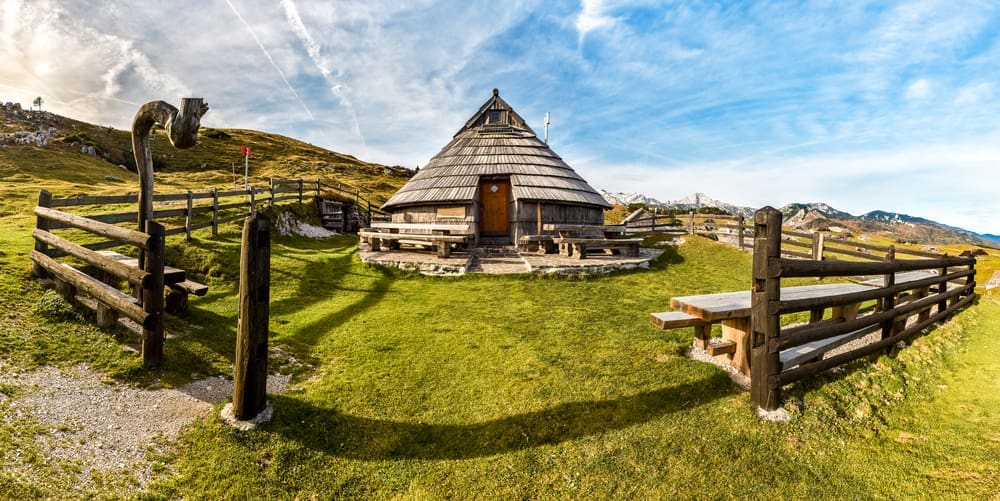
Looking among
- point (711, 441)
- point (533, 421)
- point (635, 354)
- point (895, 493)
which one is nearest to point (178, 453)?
point (533, 421)

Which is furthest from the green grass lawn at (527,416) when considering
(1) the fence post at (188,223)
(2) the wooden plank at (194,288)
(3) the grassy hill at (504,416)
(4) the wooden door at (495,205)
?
(4) the wooden door at (495,205)

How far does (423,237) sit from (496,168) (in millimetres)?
5757

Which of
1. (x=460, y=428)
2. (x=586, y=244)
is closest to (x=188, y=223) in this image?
(x=460, y=428)

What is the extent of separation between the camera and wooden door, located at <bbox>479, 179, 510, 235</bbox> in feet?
57.4

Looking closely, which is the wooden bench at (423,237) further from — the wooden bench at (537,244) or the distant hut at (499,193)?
the wooden bench at (537,244)

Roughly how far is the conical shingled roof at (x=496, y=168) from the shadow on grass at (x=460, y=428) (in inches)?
488

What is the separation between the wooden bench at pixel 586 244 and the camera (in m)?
13.8

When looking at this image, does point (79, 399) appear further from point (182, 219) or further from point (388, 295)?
point (182, 219)

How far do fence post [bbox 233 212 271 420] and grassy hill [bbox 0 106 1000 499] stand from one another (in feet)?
1.11

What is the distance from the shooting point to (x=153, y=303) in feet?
16.1

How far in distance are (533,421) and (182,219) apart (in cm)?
1654

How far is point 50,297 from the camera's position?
5.86 metres

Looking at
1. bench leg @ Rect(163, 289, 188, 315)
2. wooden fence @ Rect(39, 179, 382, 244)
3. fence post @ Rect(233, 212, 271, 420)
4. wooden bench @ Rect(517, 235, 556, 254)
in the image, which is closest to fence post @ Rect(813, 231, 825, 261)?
wooden bench @ Rect(517, 235, 556, 254)

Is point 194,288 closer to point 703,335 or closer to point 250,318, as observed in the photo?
point 250,318
